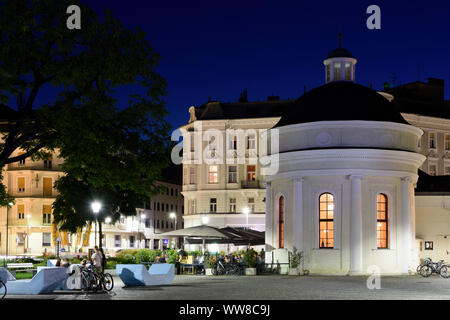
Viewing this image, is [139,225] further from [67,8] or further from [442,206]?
[67,8]

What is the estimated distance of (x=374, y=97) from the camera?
1642 inches

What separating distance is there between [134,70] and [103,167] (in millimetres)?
3983

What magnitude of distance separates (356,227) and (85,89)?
16.5m

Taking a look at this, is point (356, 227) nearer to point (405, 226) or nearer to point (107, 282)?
point (405, 226)

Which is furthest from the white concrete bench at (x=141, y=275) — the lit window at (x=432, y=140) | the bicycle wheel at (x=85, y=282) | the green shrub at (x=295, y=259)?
the lit window at (x=432, y=140)

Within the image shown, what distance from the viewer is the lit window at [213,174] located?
78750 mm

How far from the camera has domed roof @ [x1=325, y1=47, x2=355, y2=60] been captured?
148 feet

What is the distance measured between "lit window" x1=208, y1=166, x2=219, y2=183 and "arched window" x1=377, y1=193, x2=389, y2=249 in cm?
3954

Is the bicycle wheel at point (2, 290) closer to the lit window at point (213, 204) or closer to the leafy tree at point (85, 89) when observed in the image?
the leafy tree at point (85, 89)

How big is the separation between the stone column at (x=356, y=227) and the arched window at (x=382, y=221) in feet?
5.45

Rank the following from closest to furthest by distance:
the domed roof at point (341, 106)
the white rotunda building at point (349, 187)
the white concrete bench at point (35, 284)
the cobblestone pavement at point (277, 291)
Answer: the cobblestone pavement at point (277, 291) < the white concrete bench at point (35, 284) < the white rotunda building at point (349, 187) < the domed roof at point (341, 106)

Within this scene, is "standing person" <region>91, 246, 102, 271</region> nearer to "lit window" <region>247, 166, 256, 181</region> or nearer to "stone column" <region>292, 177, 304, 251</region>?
"stone column" <region>292, 177, 304, 251</region>

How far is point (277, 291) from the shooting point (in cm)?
2742
